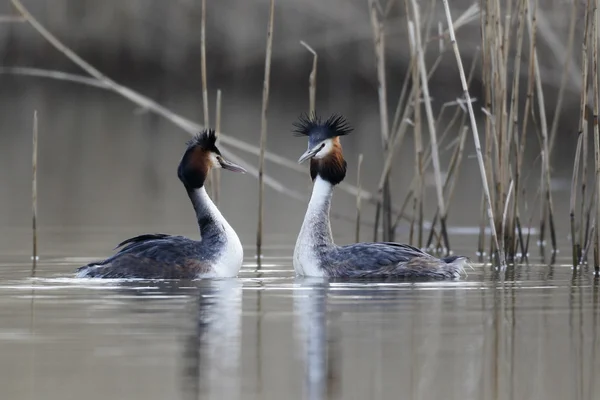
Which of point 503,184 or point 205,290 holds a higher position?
point 503,184

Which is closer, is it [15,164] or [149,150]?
[15,164]

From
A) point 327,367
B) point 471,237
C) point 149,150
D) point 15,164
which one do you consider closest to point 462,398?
point 327,367

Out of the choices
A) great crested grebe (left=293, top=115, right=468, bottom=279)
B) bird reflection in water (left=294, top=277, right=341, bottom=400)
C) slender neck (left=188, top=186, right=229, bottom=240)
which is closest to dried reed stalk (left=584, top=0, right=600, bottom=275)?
great crested grebe (left=293, top=115, right=468, bottom=279)

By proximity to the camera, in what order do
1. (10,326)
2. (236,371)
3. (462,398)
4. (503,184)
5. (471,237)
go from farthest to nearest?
(471,237), (503,184), (10,326), (236,371), (462,398)

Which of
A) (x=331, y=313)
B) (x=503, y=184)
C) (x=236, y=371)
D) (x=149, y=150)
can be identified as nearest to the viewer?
(x=236, y=371)

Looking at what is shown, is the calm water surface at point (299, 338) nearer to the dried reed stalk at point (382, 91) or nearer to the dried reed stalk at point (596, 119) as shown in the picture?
the dried reed stalk at point (596, 119)

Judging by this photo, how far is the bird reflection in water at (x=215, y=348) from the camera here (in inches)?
220

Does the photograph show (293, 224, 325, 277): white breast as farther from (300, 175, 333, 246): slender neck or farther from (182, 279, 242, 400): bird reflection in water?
(182, 279, 242, 400): bird reflection in water

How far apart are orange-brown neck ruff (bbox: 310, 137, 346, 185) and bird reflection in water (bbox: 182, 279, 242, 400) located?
1.68 metres

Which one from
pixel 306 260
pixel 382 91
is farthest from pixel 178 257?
pixel 382 91

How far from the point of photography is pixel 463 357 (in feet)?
20.7

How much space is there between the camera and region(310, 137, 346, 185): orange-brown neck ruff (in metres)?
10.2

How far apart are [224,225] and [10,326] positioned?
2.98m

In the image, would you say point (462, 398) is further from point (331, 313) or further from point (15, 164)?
point (15, 164)
